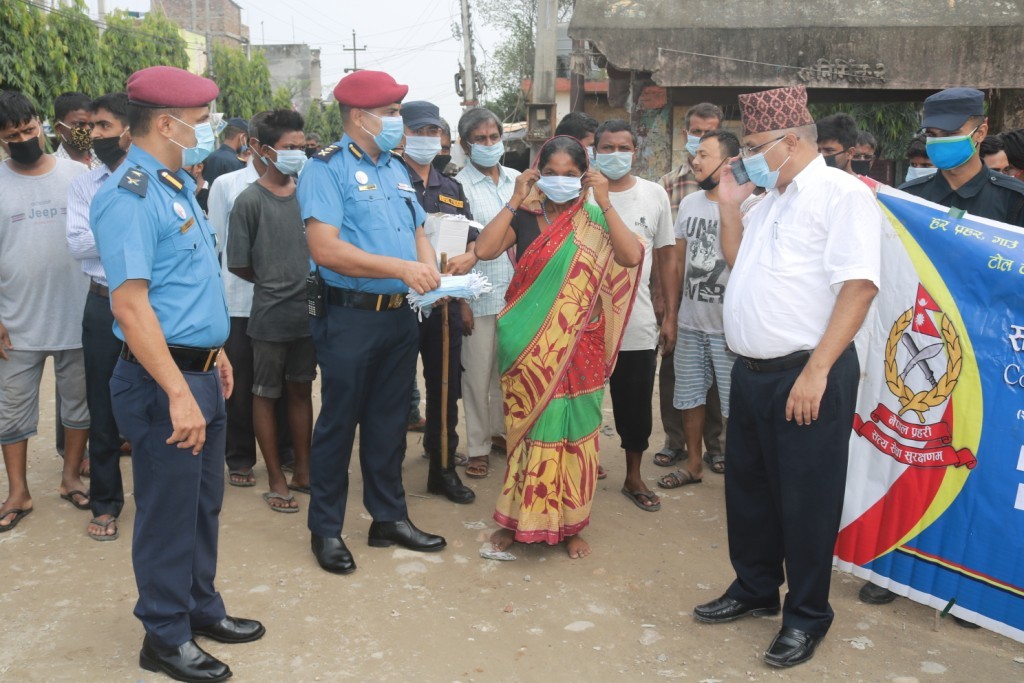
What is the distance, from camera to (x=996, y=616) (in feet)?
11.2

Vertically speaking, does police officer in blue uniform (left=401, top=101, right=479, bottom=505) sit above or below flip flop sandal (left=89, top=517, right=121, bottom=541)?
above

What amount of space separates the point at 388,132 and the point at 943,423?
2625mm

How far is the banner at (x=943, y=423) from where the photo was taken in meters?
3.41

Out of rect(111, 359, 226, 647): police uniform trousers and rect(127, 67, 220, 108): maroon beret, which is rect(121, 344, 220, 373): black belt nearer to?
rect(111, 359, 226, 647): police uniform trousers

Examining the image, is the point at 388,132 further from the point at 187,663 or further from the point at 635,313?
the point at 187,663

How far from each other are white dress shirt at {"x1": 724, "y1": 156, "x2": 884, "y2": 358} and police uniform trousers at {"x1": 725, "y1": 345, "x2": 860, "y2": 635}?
0.51 ft

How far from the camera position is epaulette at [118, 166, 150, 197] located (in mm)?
2814

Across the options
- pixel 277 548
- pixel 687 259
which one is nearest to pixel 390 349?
pixel 277 548

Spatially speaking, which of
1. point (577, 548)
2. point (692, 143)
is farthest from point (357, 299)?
point (692, 143)

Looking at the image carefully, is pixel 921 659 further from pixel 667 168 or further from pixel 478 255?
pixel 667 168

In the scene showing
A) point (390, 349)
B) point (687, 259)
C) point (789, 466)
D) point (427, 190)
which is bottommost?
point (789, 466)

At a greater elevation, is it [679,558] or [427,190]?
[427,190]

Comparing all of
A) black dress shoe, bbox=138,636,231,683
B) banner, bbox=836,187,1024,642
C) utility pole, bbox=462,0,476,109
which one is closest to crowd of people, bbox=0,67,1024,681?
black dress shoe, bbox=138,636,231,683

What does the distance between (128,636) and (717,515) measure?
9.60 ft
